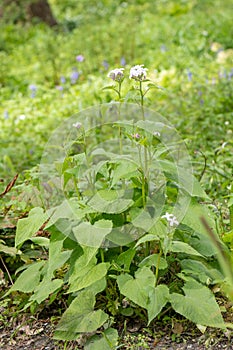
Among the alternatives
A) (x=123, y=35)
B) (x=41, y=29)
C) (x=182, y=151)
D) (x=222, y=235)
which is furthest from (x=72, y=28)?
(x=222, y=235)

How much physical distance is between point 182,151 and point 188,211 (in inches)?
41.9

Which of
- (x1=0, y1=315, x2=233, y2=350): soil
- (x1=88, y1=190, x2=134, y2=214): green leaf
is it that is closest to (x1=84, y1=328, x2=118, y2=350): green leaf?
(x1=0, y1=315, x2=233, y2=350): soil

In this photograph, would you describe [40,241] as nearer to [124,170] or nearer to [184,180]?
[124,170]

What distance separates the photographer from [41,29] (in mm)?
9492

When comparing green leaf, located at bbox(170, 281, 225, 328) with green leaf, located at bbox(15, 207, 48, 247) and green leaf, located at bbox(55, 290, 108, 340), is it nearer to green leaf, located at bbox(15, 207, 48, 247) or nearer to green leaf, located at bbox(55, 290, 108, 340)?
green leaf, located at bbox(55, 290, 108, 340)

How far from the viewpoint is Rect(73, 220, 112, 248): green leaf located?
2156 millimetres

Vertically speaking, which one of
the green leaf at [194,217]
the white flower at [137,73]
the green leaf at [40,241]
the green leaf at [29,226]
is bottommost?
the green leaf at [40,241]

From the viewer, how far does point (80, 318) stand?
2.21m

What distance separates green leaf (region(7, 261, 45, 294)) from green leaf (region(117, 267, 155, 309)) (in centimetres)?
40

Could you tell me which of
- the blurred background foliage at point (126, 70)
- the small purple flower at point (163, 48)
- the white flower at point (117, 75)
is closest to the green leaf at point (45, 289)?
the white flower at point (117, 75)

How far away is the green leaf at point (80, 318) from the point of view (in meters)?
2.18

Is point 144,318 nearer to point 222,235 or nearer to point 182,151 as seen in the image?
point 222,235

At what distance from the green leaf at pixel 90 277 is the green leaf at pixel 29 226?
26 centimetres

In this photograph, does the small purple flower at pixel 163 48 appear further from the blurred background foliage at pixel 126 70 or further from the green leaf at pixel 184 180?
the green leaf at pixel 184 180
